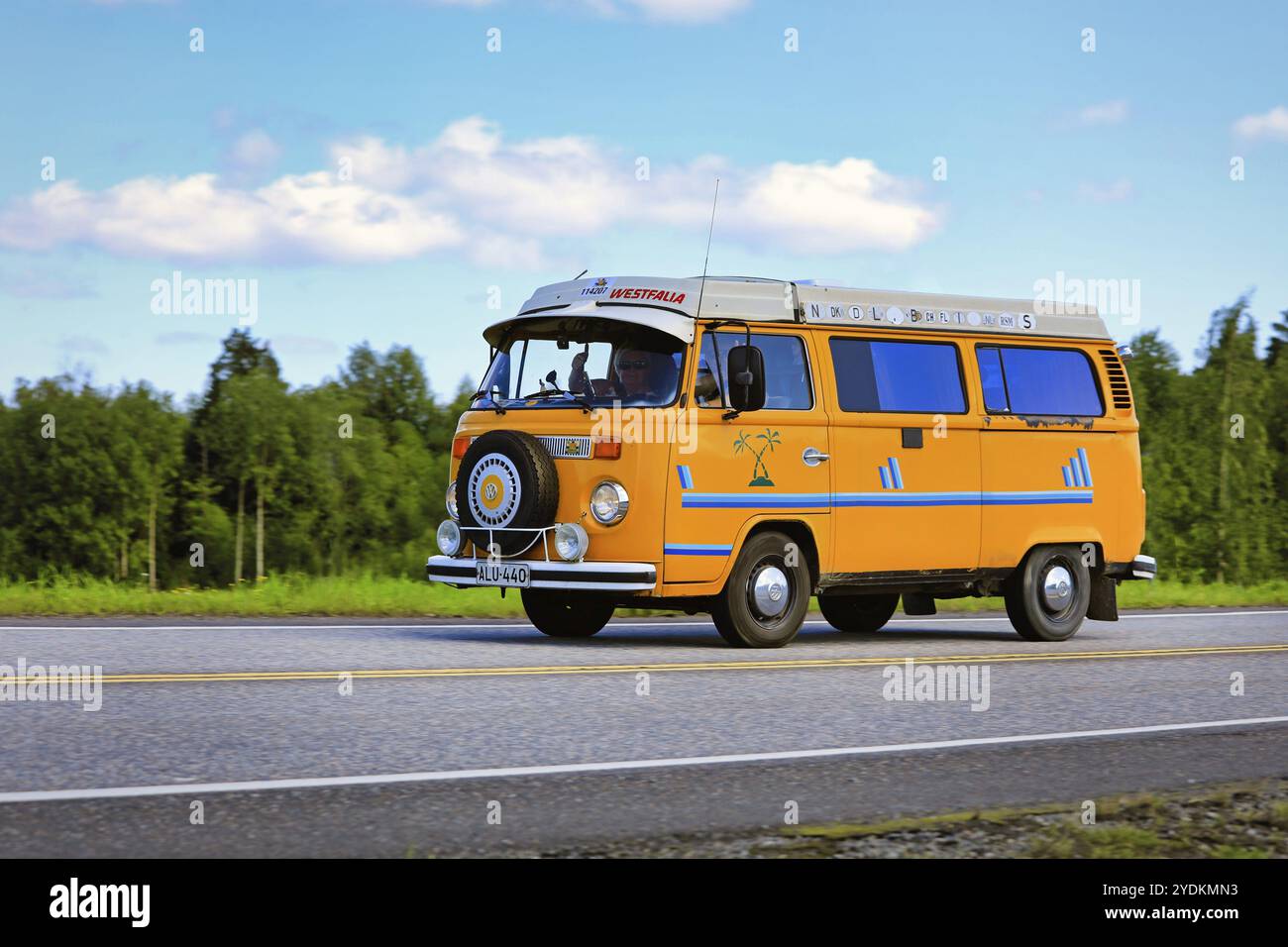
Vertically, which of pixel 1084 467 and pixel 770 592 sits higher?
pixel 1084 467

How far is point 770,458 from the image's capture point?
1270cm

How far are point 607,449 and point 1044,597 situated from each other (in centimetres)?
472

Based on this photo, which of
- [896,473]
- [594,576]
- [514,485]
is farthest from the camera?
[896,473]

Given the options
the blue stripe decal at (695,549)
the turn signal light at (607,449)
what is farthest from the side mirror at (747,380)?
the blue stripe decal at (695,549)

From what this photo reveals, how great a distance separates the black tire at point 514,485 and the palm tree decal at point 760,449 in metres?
1.47

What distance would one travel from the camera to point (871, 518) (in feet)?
43.8

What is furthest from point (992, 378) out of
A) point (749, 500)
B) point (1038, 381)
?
point (749, 500)

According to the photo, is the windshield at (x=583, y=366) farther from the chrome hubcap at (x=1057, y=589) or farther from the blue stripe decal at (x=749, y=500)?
the chrome hubcap at (x=1057, y=589)

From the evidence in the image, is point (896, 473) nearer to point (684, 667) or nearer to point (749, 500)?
point (749, 500)

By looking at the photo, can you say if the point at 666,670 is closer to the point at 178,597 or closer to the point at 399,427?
the point at 178,597

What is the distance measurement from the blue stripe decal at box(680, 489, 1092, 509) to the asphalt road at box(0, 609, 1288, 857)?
3.86ft

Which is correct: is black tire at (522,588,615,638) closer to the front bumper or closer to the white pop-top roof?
the front bumper

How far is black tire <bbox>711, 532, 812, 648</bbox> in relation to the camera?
12.6 meters
